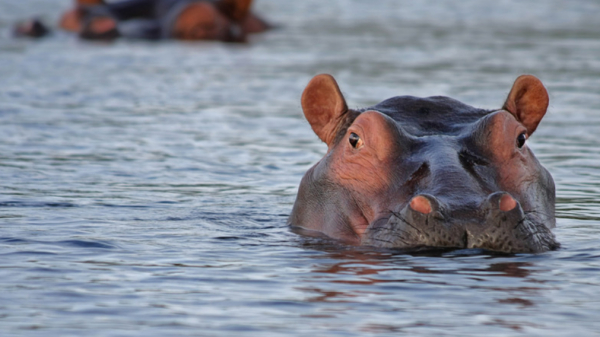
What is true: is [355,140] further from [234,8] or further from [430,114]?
[234,8]

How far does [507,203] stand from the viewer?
607 centimetres

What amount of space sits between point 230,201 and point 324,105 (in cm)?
167

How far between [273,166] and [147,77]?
292 inches

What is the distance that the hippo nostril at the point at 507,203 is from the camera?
6.06 meters

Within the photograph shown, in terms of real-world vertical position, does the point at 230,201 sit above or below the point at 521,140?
below

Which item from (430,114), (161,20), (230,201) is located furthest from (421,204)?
(161,20)

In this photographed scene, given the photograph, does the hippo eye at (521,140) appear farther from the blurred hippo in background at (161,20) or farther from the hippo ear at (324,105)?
the blurred hippo in background at (161,20)

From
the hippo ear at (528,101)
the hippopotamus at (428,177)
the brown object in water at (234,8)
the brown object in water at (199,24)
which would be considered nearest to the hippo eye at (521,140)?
the hippopotamus at (428,177)

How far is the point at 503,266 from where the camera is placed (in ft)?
20.4

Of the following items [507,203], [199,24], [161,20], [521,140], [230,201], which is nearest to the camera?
[507,203]

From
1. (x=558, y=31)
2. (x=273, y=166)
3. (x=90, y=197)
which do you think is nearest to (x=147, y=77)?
(x=273, y=166)

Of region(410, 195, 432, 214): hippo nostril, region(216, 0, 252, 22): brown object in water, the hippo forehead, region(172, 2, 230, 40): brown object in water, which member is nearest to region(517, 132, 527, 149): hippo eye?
the hippo forehead

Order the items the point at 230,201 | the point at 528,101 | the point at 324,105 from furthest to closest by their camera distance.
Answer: the point at 230,201 < the point at 324,105 < the point at 528,101

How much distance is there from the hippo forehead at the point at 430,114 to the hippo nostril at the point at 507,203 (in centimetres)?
114
